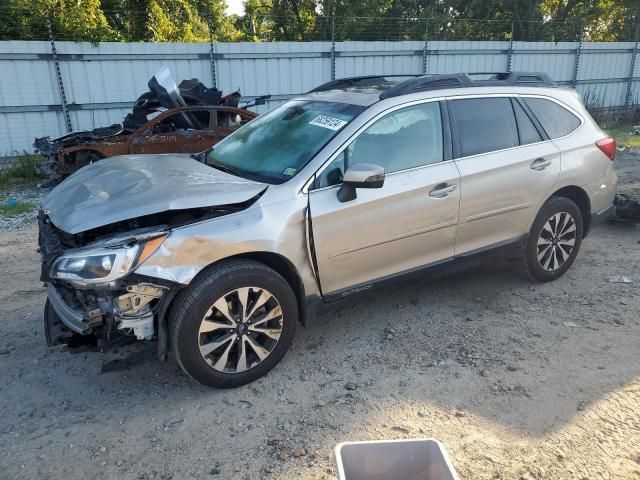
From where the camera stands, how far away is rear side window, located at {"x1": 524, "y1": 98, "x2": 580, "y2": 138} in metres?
4.62

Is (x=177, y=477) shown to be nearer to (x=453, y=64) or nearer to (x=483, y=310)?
(x=483, y=310)

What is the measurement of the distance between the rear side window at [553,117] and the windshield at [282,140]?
1776 mm

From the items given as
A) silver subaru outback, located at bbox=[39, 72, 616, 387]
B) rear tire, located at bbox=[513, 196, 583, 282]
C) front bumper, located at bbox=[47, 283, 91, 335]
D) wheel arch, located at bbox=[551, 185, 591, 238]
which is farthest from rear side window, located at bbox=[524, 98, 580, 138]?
front bumper, located at bbox=[47, 283, 91, 335]

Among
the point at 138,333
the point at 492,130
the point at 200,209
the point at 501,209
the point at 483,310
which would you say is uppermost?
the point at 492,130

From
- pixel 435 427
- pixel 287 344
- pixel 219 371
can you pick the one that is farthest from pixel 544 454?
pixel 219 371

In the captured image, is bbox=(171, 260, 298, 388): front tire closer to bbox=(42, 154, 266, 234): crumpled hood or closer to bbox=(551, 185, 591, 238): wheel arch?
bbox=(42, 154, 266, 234): crumpled hood

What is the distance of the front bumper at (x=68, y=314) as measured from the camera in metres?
3.01

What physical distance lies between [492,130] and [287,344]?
2379mm

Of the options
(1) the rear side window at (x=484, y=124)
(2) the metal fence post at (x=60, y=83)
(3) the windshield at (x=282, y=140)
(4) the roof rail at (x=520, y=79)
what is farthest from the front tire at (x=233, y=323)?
(2) the metal fence post at (x=60, y=83)

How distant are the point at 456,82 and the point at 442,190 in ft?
3.21

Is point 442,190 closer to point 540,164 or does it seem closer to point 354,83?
point 540,164

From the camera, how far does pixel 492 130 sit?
4336 millimetres

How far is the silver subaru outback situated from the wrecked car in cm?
443

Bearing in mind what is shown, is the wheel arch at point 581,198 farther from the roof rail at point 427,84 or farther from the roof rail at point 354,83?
the roof rail at point 354,83
